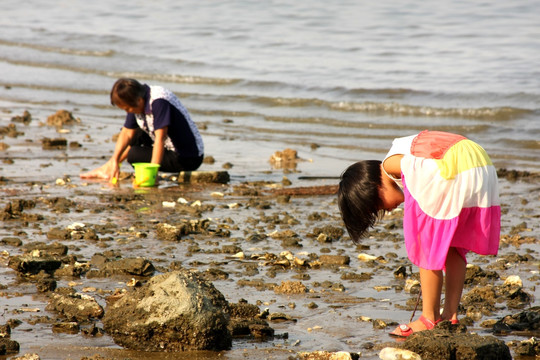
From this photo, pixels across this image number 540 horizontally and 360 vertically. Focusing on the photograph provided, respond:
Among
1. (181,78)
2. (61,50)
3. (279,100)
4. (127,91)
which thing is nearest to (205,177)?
(127,91)

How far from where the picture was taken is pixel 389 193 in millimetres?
3969

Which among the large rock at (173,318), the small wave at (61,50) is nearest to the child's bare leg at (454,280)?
the large rock at (173,318)

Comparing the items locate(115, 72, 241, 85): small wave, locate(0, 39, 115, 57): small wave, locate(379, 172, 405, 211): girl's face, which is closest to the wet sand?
locate(379, 172, 405, 211): girl's face

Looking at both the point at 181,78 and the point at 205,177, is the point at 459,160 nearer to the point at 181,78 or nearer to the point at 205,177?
the point at 205,177

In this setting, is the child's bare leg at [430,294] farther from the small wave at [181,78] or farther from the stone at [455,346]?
the small wave at [181,78]

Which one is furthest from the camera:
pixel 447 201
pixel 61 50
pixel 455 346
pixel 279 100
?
pixel 61 50

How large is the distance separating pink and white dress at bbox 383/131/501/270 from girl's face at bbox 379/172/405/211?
0.37 ft

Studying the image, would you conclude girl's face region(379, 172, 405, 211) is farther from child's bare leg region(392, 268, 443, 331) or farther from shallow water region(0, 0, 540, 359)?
shallow water region(0, 0, 540, 359)

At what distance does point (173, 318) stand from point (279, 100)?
10292mm

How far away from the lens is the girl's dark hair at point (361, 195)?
12.8 feet

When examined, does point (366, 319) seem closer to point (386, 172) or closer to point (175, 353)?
point (386, 172)

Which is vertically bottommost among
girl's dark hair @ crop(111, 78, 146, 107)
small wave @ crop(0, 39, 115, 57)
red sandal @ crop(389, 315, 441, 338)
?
red sandal @ crop(389, 315, 441, 338)

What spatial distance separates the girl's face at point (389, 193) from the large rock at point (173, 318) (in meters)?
0.98

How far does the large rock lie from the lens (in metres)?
3.64
